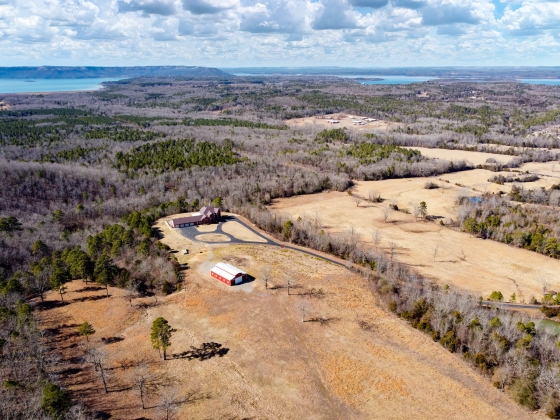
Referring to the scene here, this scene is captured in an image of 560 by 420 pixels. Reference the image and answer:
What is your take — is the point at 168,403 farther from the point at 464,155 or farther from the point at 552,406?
the point at 464,155

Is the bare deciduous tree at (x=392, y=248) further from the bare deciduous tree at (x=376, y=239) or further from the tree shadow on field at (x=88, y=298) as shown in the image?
the tree shadow on field at (x=88, y=298)

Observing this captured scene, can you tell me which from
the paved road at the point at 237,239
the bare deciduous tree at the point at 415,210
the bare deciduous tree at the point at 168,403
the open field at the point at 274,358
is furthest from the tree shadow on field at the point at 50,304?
the bare deciduous tree at the point at 415,210

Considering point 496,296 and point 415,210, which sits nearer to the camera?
point 496,296

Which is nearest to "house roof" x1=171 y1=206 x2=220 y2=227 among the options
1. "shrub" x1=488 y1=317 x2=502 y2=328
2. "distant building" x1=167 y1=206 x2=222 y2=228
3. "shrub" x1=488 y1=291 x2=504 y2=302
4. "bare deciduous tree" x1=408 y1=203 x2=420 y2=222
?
"distant building" x1=167 y1=206 x2=222 y2=228

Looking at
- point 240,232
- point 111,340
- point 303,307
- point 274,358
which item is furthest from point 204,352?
point 240,232

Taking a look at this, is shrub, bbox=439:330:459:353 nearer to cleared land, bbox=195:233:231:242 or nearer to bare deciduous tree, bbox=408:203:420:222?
cleared land, bbox=195:233:231:242
